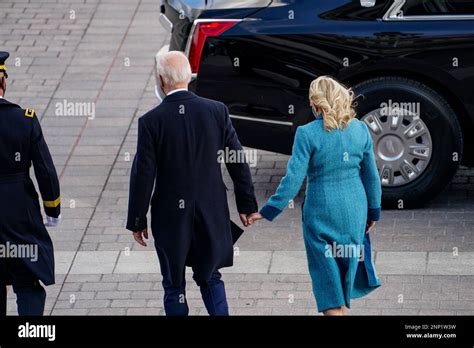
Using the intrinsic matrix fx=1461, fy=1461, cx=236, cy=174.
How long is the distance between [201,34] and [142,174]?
270 centimetres

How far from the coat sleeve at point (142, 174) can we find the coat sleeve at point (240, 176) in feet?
1.44

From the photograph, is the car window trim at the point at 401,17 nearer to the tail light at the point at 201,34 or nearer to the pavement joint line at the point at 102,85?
the tail light at the point at 201,34

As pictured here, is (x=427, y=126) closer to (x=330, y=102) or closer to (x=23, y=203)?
(x=330, y=102)

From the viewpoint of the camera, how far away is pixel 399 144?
408 inches

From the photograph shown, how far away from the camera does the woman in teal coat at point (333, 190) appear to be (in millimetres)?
7867

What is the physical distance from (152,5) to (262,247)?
5890 mm

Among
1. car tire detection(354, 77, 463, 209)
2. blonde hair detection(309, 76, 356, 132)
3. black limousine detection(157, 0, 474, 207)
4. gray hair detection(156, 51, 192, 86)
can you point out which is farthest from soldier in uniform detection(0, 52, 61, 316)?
car tire detection(354, 77, 463, 209)

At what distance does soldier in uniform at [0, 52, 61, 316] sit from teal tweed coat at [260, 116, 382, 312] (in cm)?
123

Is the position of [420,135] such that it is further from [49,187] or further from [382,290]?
[49,187]

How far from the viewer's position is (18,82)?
13297mm

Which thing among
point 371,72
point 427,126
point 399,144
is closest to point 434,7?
point 371,72

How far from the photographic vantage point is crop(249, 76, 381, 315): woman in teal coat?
7.87 meters

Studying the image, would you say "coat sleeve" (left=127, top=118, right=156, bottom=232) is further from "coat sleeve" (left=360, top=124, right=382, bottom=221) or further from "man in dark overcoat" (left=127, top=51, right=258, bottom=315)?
"coat sleeve" (left=360, top=124, right=382, bottom=221)

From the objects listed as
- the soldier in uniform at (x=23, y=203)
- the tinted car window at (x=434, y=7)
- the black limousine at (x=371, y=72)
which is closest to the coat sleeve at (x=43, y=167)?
the soldier in uniform at (x=23, y=203)
